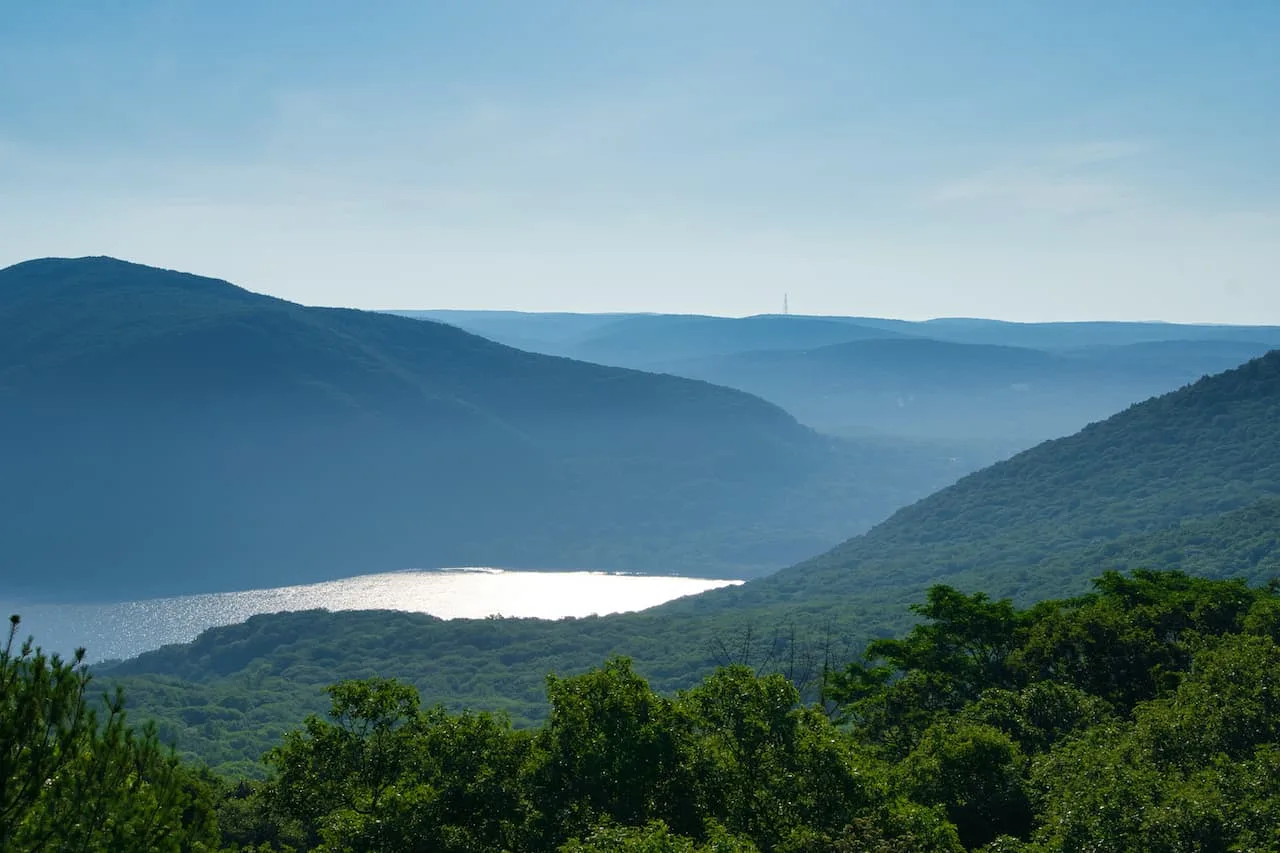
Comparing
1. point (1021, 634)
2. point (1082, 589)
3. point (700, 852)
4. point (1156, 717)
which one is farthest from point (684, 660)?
point (700, 852)

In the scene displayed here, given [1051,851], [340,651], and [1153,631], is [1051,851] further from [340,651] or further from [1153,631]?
[340,651]

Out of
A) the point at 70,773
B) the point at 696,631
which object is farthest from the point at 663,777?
the point at 696,631

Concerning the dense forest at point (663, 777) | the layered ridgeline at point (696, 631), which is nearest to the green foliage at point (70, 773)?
the dense forest at point (663, 777)

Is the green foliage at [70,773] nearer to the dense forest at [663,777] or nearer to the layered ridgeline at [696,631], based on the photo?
the dense forest at [663,777]

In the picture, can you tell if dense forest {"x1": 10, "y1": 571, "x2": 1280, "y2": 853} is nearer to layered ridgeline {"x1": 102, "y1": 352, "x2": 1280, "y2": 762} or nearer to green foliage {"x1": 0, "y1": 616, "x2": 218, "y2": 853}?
green foliage {"x1": 0, "y1": 616, "x2": 218, "y2": 853}

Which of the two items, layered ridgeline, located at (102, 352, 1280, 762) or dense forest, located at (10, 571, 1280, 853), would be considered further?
layered ridgeline, located at (102, 352, 1280, 762)

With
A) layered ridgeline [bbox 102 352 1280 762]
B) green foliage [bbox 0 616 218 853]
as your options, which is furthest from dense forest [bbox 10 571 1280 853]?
layered ridgeline [bbox 102 352 1280 762]

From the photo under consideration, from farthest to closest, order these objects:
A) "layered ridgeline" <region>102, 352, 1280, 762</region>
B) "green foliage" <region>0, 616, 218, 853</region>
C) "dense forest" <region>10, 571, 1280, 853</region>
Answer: "layered ridgeline" <region>102, 352, 1280, 762</region>
"dense forest" <region>10, 571, 1280, 853</region>
"green foliage" <region>0, 616, 218, 853</region>
